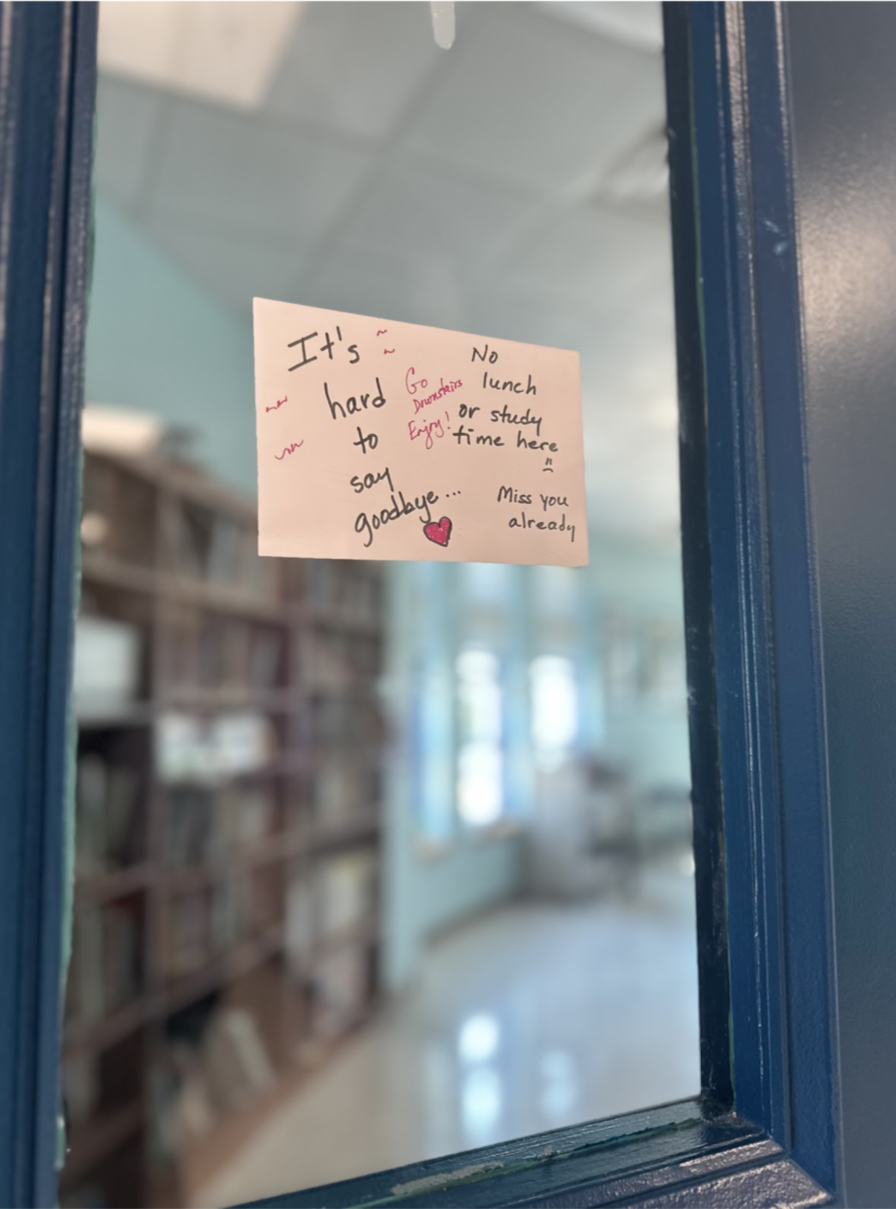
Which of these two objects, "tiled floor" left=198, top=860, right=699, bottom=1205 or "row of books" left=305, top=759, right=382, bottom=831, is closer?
"tiled floor" left=198, top=860, right=699, bottom=1205

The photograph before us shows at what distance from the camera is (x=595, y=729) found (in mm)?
7930

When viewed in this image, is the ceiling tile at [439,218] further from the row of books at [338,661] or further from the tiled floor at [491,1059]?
the tiled floor at [491,1059]

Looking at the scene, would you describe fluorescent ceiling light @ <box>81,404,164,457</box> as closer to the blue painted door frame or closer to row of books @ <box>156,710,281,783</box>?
row of books @ <box>156,710,281,783</box>

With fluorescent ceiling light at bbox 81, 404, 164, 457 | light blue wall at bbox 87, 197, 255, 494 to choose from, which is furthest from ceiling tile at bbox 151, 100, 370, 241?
fluorescent ceiling light at bbox 81, 404, 164, 457

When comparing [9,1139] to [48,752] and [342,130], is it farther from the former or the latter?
[342,130]

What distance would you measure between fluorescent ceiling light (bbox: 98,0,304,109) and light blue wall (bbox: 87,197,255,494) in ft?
1.49

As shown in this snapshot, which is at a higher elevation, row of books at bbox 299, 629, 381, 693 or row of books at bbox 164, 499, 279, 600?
row of books at bbox 164, 499, 279, 600

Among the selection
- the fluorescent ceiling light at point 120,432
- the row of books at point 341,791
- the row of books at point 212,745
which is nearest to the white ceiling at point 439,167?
the fluorescent ceiling light at point 120,432

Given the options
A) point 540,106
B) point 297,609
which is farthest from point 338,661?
point 540,106

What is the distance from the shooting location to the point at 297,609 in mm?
3455

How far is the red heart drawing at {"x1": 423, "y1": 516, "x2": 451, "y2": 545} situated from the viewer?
59 cm

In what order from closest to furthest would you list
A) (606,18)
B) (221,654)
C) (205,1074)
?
(606,18) < (205,1074) < (221,654)

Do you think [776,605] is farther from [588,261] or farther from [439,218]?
[588,261]

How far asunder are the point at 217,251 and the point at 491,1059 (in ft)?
10.5
